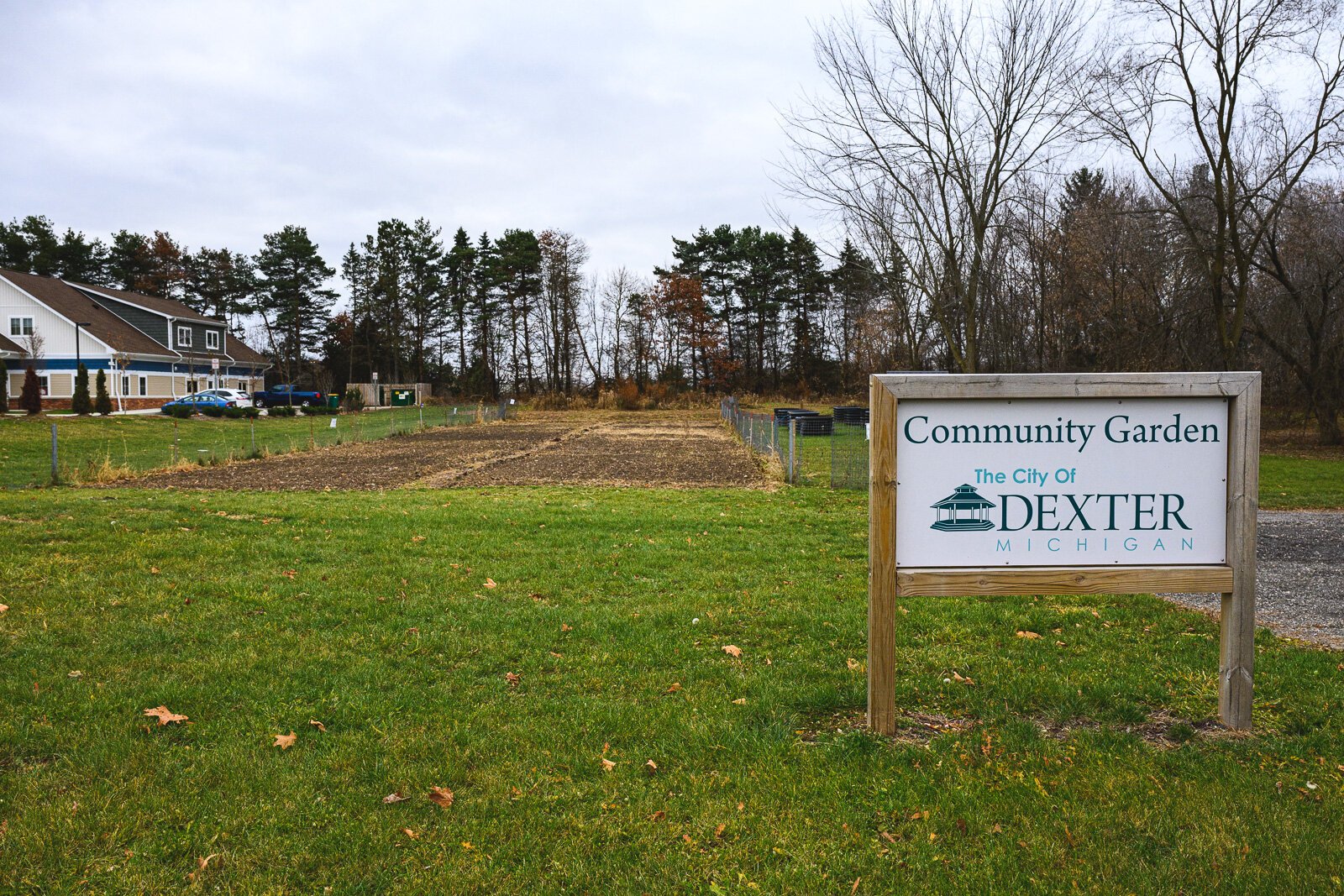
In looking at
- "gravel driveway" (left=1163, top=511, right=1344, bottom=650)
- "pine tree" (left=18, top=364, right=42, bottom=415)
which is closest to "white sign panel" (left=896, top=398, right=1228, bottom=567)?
"gravel driveway" (left=1163, top=511, right=1344, bottom=650)

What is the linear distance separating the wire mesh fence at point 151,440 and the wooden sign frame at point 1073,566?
15.6m

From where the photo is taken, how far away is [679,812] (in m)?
3.43

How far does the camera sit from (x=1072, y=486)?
4.29 meters

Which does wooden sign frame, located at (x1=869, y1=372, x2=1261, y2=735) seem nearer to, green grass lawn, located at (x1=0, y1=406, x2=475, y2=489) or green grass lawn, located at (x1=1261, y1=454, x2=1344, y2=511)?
green grass lawn, located at (x1=1261, y1=454, x2=1344, y2=511)

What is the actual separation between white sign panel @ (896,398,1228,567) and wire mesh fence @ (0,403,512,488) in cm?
1585

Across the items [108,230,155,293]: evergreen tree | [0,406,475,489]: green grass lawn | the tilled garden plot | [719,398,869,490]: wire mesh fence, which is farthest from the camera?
[108,230,155,293]: evergreen tree

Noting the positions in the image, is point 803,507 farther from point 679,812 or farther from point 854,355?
point 854,355

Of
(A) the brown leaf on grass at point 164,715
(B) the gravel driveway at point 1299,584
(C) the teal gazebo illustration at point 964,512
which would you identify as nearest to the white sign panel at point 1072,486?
(C) the teal gazebo illustration at point 964,512

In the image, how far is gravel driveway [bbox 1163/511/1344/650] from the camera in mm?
6344

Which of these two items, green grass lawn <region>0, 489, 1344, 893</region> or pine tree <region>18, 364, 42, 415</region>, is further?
pine tree <region>18, 364, 42, 415</region>

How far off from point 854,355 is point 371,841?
61255mm

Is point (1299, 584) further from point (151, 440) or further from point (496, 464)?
point (151, 440)

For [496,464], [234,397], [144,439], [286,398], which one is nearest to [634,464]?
[496,464]

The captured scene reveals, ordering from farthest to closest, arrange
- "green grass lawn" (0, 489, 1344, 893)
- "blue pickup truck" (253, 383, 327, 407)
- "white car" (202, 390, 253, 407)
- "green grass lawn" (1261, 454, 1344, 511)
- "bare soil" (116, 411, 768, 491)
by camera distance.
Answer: "blue pickup truck" (253, 383, 327, 407), "white car" (202, 390, 253, 407), "bare soil" (116, 411, 768, 491), "green grass lawn" (1261, 454, 1344, 511), "green grass lawn" (0, 489, 1344, 893)
